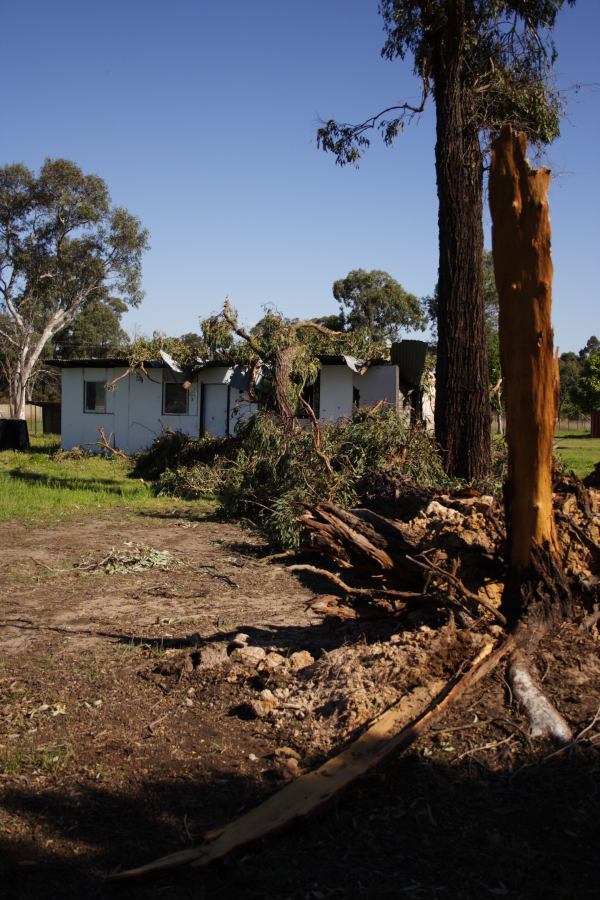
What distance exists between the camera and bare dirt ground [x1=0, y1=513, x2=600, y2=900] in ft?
9.02

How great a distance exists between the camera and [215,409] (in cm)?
2314

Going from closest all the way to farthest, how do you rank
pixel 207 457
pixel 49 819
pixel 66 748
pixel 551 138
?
1. pixel 49 819
2. pixel 66 748
3. pixel 551 138
4. pixel 207 457

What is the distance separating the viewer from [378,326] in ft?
185

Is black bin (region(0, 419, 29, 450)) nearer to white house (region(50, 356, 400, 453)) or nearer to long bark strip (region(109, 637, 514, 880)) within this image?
white house (region(50, 356, 400, 453))

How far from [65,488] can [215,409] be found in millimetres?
8147

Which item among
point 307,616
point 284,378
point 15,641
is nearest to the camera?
point 15,641

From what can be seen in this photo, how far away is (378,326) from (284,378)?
1664 inches

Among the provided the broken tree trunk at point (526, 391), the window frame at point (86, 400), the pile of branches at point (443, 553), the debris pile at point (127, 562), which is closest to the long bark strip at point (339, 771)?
the broken tree trunk at point (526, 391)

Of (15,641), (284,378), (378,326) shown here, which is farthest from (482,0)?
(378,326)

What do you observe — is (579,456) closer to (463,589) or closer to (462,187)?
(462,187)

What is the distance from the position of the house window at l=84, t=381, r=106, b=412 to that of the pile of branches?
2125 cm

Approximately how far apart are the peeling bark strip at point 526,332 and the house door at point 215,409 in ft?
61.9

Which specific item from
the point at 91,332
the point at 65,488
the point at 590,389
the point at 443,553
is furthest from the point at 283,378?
the point at 91,332

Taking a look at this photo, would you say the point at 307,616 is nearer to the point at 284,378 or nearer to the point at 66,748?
the point at 66,748
